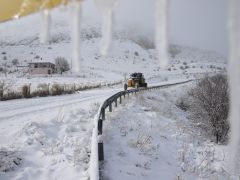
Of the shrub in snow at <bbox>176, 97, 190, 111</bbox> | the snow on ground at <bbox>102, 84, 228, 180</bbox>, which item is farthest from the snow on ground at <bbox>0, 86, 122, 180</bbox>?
the shrub in snow at <bbox>176, 97, 190, 111</bbox>

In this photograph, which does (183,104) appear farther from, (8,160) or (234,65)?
(234,65)

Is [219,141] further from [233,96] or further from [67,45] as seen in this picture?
[67,45]

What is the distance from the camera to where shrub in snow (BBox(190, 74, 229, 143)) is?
21.5 metres

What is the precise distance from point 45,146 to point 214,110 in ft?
53.0

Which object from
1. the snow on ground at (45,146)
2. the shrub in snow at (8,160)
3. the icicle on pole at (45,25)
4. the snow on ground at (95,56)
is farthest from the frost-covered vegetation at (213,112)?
the snow on ground at (95,56)

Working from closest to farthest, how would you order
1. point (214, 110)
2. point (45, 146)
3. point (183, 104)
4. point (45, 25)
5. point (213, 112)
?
point (45, 25) < point (45, 146) < point (213, 112) < point (214, 110) < point (183, 104)

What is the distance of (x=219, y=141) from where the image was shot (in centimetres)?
2073

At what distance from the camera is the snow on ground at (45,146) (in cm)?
734

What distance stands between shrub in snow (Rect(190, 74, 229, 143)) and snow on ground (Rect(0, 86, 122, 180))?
10.9 m

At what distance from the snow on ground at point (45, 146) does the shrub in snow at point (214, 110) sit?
10.9m

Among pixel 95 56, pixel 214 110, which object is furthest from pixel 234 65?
pixel 95 56

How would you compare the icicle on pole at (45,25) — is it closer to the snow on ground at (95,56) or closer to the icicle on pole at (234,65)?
the icicle on pole at (234,65)

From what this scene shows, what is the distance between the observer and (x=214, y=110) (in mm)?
23125

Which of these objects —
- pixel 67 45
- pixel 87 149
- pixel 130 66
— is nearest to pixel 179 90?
pixel 87 149
